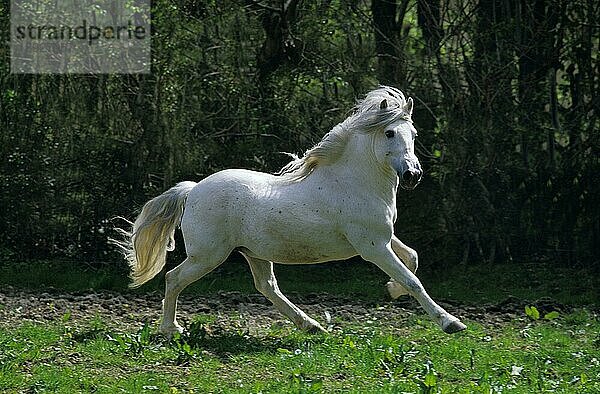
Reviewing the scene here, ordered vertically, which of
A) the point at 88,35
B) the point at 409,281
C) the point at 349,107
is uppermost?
the point at 88,35

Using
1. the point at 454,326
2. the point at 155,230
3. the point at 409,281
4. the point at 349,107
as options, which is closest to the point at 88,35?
the point at 349,107

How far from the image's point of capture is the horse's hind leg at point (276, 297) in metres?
7.66

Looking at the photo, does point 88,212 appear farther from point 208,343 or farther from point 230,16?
point 208,343

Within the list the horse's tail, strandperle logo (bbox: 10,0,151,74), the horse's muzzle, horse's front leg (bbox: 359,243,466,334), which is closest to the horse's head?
the horse's muzzle

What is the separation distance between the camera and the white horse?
725 centimetres

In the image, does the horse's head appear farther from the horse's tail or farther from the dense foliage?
the dense foliage

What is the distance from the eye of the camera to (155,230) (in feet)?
26.4

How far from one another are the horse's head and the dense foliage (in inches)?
171

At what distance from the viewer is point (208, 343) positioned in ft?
24.0

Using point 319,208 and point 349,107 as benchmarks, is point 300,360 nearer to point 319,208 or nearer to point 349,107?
point 319,208

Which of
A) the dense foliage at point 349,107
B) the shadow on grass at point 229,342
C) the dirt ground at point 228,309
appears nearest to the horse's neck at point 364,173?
the shadow on grass at point 229,342

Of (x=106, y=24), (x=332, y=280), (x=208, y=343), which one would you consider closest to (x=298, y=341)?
(x=208, y=343)

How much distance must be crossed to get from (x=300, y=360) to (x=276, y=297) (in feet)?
4.49

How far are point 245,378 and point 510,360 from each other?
1711mm
